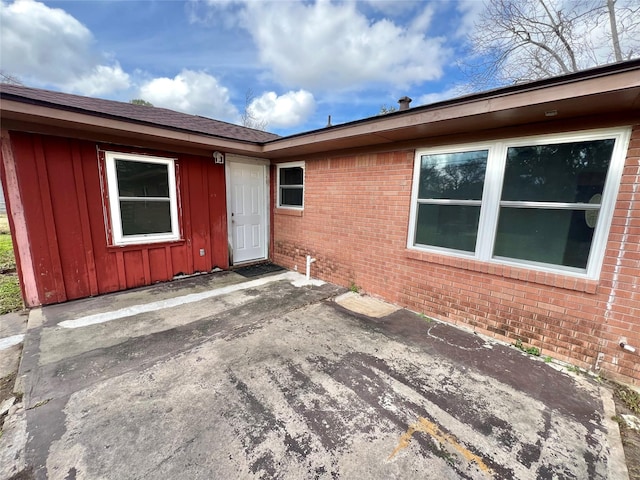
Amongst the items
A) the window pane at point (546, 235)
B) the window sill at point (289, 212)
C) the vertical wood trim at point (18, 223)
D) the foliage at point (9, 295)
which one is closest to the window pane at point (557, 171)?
the window pane at point (546, 235)

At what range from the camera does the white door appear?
5395mm

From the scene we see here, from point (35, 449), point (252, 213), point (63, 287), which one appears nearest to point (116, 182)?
point (63, 287)

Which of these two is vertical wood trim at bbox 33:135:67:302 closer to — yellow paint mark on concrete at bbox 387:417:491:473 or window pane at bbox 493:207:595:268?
yellow paint mark on concrete at bbox 387:417:491:473

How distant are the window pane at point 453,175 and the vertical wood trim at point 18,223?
17.4 ft

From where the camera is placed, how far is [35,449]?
5.00 ft

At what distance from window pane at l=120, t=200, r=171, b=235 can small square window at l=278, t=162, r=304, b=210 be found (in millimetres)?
2337

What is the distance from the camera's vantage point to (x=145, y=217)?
4301 mm

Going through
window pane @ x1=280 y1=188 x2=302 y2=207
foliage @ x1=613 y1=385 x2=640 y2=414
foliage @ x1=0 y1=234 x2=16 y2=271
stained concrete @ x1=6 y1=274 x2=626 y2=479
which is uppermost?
window pane @ x1=280 y1=188 x2=302 y2=207

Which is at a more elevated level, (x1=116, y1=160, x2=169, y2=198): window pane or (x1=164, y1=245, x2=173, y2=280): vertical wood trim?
(x1=116, y1=160, x2=169, y2=198): window pane

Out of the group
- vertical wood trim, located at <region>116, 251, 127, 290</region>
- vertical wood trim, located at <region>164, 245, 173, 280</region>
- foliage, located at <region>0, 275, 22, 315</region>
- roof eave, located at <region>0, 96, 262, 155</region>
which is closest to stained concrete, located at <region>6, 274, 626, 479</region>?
foliage, located at <region>0, 275, 22, 315</region>

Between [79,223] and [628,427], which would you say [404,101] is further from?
[79,223]

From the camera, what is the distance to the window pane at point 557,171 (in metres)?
2.39

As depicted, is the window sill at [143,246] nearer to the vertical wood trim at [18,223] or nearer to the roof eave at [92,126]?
the vertical wood trim at [18,223]

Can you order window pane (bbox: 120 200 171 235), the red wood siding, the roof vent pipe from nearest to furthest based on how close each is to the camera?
the red wood siding < the roof vent pipe < window pane (bbox: 120 200 171 235)
